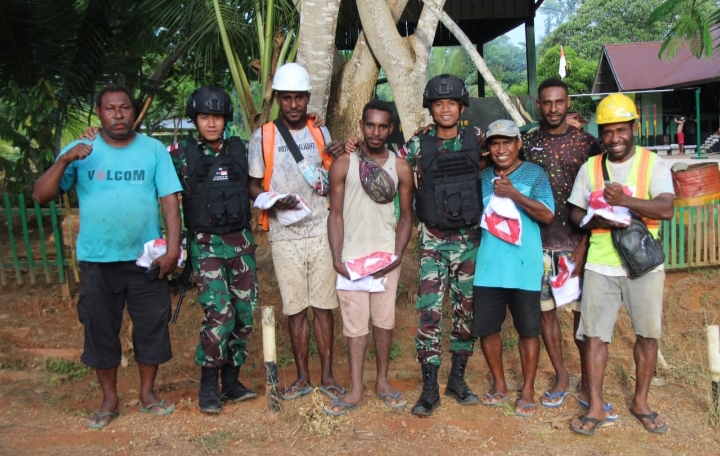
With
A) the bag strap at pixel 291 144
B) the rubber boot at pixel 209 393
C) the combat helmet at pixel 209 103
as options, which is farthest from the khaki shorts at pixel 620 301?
the combat helmet at pixel 209 103

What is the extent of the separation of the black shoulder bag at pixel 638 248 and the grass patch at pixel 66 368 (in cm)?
433

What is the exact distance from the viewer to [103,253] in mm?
3943

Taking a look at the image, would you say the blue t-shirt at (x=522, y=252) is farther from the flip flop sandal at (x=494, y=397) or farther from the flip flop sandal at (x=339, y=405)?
the flip flop sandal at (x=339, y=405)

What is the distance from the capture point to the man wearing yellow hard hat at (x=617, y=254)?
147 inches

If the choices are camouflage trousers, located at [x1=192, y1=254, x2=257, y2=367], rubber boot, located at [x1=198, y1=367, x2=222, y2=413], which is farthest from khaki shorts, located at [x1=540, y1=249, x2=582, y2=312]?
rubber boot, located at [x1=198, y1=367, x2=222, y2=413]

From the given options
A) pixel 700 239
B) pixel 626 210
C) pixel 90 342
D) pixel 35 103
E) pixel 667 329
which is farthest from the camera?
pixel 700 239

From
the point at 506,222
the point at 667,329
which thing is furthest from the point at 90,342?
the point at 667,329

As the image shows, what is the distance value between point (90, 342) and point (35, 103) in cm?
385

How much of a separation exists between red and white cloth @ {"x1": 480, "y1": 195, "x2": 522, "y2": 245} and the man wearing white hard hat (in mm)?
1024

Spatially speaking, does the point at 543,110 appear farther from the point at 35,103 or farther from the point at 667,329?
the point at 35,103

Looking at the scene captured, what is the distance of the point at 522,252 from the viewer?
3957 mm

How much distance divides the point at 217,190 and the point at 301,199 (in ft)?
1.75

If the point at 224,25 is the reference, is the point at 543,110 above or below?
below

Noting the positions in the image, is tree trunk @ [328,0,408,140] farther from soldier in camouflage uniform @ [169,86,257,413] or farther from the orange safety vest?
soldier in camouflage uniform @ [169,86,257,413]
